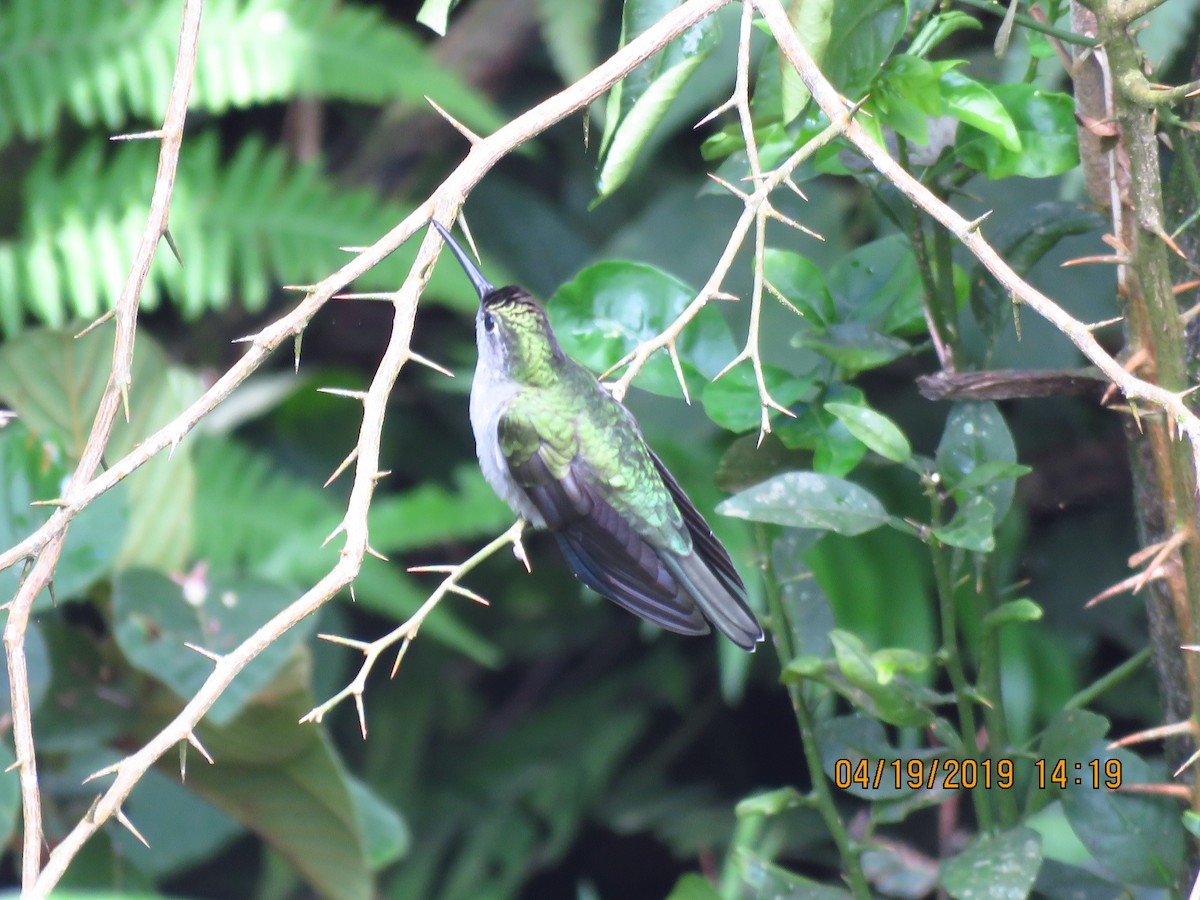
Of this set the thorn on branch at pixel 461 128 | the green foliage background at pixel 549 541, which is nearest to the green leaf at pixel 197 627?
the green foliage background at pixel 549 541

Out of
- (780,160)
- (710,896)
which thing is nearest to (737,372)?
(780,160)

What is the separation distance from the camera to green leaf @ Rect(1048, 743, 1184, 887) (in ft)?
3.30

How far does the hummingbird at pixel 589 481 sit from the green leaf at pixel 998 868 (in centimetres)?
33

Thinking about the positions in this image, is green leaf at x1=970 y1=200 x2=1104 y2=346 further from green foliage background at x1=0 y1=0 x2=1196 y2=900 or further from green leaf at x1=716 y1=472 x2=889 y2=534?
green leaf at x1=716 y1=472 x2=889 y2=534

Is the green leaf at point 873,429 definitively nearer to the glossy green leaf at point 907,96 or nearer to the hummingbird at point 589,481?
the glossy green leaf at point 907,96

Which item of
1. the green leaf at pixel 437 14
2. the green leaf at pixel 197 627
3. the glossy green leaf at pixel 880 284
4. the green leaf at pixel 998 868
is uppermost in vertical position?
the green leaf at pixel 437 14

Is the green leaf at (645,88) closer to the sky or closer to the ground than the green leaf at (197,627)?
closer to the sky

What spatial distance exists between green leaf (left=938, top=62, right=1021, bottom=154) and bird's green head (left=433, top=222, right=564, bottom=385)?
75 cm

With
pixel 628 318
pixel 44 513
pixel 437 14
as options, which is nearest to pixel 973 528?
pixel 628 318

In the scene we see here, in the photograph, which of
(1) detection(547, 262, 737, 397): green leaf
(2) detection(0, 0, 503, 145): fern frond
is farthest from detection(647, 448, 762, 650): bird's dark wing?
(2) detection(0, 0, 503, 145): fern frond

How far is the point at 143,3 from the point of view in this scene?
106 inches

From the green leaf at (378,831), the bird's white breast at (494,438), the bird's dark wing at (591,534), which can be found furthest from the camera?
the green leaf at (378,831)

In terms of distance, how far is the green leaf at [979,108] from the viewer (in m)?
0.92

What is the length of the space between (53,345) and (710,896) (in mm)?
1107
